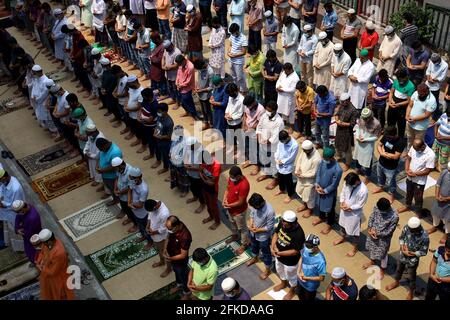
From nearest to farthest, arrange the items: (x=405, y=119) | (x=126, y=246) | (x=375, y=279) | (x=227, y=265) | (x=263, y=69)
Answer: (x=375, y=279), (x=227, y=265), (x=126, y=246), (x=405, y=119), (x=263, y=69)

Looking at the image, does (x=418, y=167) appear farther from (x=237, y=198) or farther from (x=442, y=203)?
(x=237, y=198)

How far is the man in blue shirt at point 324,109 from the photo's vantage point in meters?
10.7

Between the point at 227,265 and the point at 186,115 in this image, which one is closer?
the point at 227,265

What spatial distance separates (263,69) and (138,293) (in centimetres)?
523

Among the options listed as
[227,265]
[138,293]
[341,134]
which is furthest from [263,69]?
A: [138,293]

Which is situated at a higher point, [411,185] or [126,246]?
[411,185]

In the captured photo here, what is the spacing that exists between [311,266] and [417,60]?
563 centimetres

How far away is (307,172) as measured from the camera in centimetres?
969

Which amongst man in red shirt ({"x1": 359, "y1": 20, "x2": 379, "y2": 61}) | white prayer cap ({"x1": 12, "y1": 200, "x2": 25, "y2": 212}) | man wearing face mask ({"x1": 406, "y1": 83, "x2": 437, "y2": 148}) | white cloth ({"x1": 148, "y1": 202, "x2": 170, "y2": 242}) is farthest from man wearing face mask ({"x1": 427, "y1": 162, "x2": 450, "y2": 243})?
white prayer cap ({"x1": 12, "y1": 200, "x2": 25, "y2": 212})

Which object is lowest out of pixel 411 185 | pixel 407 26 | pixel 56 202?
pixel 56 202

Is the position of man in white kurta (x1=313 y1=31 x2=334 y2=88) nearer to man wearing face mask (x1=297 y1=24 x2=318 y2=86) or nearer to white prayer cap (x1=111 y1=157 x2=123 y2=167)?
man wearing face mask (x1=297 y1=24 x2=318 y2=86)

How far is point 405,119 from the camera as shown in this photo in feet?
36.7

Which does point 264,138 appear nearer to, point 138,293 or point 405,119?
point 405,119

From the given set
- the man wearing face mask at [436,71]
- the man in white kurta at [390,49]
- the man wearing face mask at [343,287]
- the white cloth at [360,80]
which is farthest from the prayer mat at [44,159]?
the man wearing face mask at [436,71]
